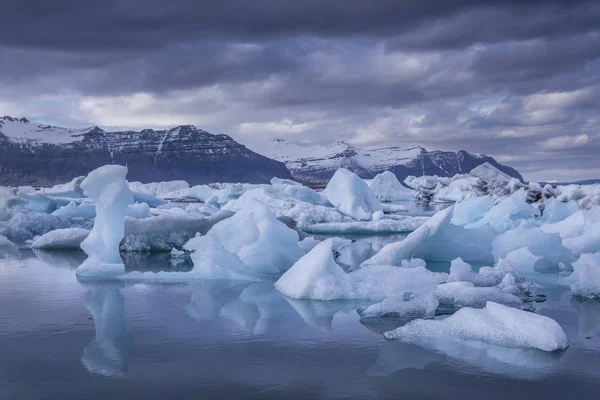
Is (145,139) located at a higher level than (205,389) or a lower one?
higher

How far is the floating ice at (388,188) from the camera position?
54531 mm

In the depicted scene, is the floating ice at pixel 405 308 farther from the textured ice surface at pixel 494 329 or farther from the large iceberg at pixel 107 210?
the large iceberg at pixel 107 210

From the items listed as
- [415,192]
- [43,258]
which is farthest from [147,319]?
[415,192]

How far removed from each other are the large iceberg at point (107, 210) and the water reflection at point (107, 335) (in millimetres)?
1888

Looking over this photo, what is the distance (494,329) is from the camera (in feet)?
20.2

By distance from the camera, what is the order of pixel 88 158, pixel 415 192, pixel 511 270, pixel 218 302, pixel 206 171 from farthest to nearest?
pixel 206 171
pixel 88 158
pixel 415 192
pixel 511 270
pixel 218 302

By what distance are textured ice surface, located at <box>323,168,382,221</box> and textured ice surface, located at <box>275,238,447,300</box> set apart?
15.9m

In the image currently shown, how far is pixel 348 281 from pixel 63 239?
907 centimetres

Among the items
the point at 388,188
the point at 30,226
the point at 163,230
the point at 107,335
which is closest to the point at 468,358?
the point at 107,335

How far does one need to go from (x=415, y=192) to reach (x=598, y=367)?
55.2 m

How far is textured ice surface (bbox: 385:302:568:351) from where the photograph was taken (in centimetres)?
599

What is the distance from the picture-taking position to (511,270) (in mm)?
9805

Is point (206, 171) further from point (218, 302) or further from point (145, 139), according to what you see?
point (218, 302)

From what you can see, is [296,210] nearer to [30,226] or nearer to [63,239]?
[30,226]
